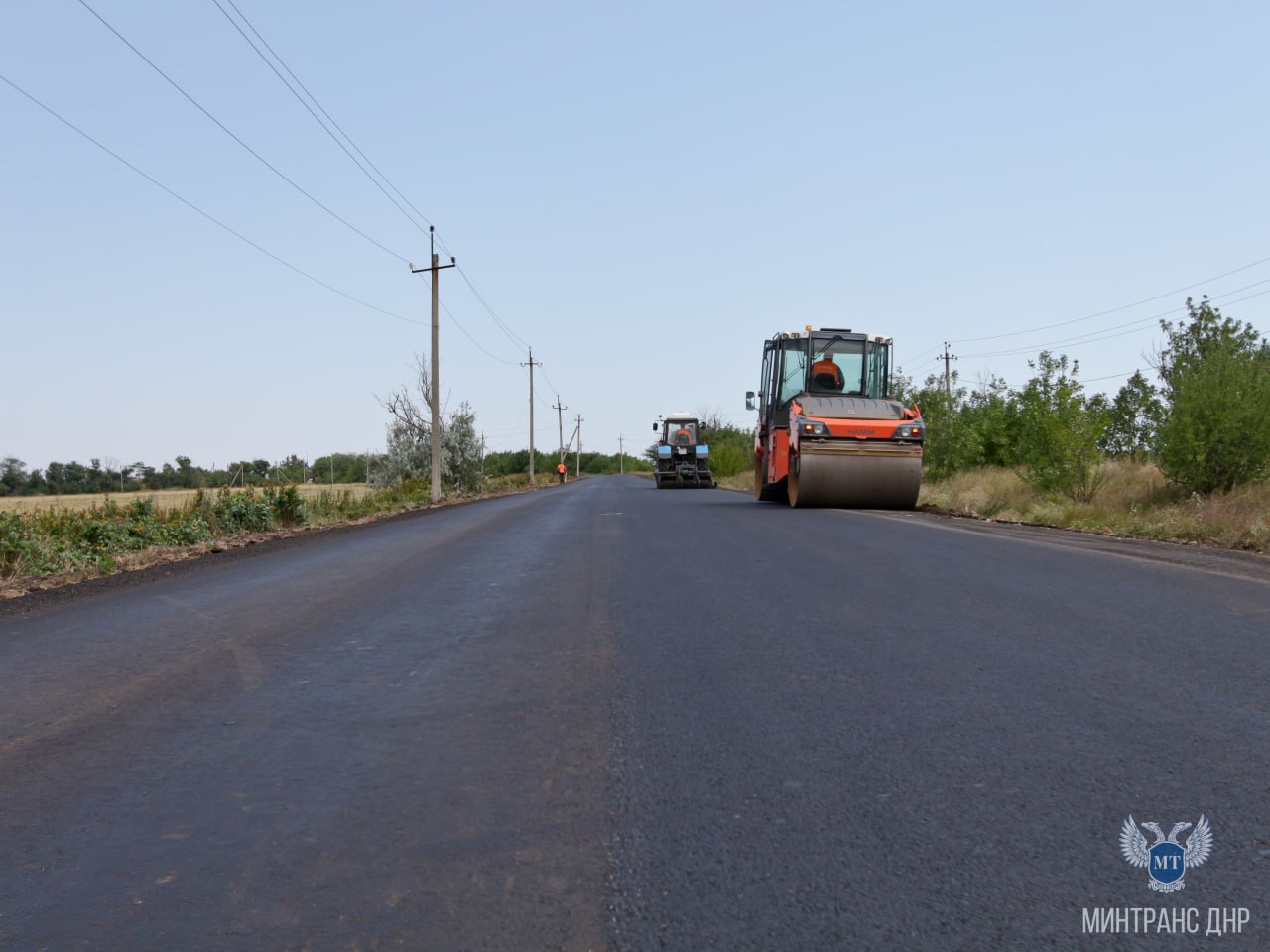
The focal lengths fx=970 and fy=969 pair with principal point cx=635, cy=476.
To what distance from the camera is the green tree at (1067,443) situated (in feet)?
58.4

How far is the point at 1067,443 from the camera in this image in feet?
58.3

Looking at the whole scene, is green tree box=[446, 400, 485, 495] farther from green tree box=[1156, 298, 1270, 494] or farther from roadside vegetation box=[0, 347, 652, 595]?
green tree box=[1156, 298, 1270, 494]

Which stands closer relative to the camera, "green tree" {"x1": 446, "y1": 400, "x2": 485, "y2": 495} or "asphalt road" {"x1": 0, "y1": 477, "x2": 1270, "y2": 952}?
"asphalt road" {"x1": 0, "y1": 477, "x2": 1270, "y2": 952}

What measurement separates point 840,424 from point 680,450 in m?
25.7

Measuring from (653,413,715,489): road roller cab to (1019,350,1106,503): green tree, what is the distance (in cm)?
2575

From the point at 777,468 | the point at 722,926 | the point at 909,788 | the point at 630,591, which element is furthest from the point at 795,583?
the point at 777,468

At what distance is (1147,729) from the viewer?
13.3ft

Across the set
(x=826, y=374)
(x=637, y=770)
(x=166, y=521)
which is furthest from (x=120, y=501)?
(x=637, y=770)

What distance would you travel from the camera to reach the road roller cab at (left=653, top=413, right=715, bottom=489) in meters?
44.2

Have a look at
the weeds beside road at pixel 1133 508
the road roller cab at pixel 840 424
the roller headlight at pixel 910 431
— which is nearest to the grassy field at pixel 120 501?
the road roller cab at pixel 840 424

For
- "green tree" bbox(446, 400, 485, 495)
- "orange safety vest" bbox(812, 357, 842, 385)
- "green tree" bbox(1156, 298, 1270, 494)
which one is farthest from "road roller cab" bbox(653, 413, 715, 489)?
"green tree" bbox(1156, 298, 1270, 494)

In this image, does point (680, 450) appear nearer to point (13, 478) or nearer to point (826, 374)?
point (826, 374)

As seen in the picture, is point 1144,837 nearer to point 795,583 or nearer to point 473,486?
A: point 795,583
